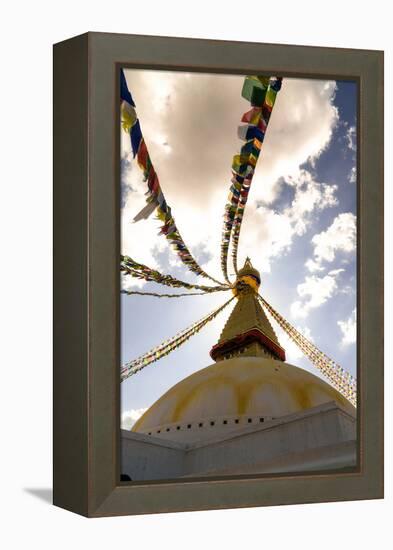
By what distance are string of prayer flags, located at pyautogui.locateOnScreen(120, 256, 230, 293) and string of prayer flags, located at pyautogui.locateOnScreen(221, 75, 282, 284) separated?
0.37m

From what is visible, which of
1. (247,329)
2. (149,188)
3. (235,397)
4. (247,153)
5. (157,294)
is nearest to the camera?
(149,188)

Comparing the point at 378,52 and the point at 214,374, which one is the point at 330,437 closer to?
the point at 214,374

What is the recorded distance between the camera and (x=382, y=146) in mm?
13125

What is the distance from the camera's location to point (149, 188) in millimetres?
12406

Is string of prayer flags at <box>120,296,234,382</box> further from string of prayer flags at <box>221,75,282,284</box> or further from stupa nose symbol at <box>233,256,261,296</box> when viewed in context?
string of prayer flags at <box>221,75,282,284</box>

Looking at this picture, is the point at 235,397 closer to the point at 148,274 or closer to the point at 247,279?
the point at 247,279

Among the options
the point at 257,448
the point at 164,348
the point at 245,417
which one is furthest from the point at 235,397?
the point at 164,348

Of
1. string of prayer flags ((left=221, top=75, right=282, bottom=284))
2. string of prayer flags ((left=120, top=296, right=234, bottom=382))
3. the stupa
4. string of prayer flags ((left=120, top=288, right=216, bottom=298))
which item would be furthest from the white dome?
string of prayer flags ((left=221, top=75, right=282, bottom=284))

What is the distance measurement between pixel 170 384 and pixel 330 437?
4.70 ft

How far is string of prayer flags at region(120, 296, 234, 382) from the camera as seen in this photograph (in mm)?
12266

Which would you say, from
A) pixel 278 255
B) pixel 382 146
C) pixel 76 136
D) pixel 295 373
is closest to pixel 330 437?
pixel 295 373

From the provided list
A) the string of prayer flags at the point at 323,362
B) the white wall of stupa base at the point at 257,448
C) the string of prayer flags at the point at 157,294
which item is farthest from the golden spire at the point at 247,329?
the white wall of stupa base at the point at 257,448

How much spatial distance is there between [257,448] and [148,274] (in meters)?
1.73

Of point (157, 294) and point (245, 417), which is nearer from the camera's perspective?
point (157, 294)
